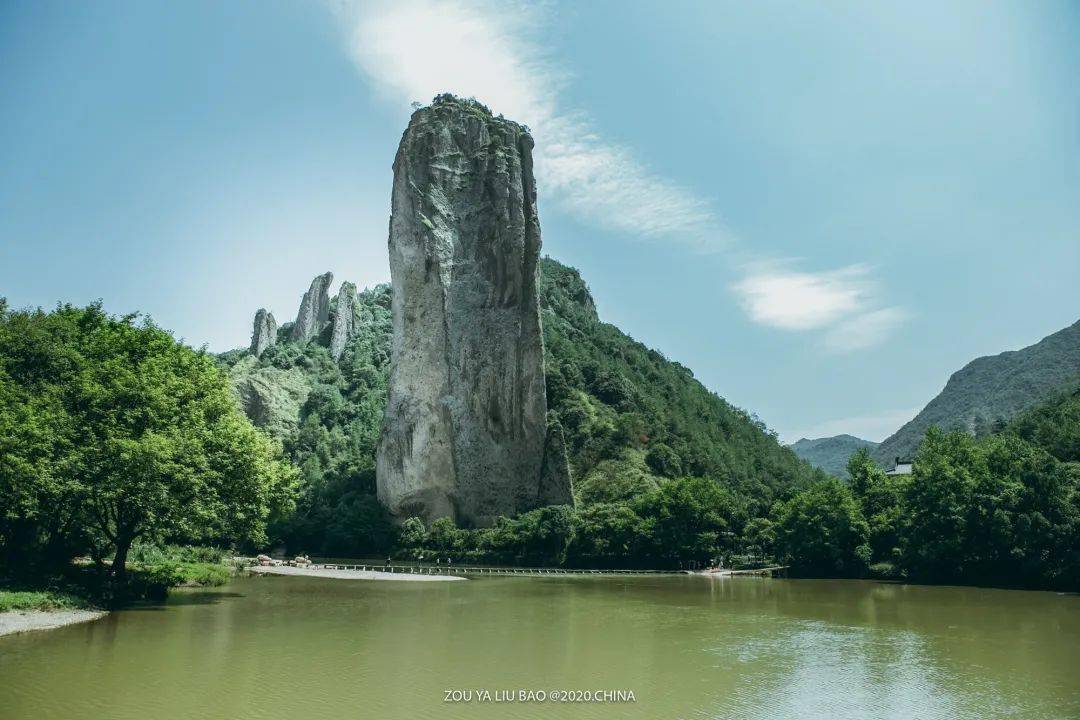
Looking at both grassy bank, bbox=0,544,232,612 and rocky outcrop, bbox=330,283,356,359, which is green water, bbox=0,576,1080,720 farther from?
rocky outcrop, bbox=330,283,356,359

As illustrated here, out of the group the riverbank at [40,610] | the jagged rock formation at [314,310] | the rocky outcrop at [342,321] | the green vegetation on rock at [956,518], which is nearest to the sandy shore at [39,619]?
the riverbank at [40,610]

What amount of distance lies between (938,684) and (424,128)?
73.2 meters

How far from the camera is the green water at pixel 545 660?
47.6 feet

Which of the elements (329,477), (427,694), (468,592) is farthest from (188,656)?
(329,477)

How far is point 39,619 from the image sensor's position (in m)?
21.5

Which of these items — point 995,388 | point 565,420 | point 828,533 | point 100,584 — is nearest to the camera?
point 100,584

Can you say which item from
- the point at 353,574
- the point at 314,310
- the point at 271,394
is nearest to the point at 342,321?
the point at 314,310

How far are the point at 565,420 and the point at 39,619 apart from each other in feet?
205

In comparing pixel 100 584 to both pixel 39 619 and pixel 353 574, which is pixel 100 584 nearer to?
pixel 39 619

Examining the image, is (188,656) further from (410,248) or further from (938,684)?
(410,248)

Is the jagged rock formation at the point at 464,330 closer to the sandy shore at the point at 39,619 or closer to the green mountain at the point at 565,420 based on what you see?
the green mountain at the point at 565,420

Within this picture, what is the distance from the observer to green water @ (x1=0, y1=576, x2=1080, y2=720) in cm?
1452

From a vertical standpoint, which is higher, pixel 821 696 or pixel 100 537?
pixel 100 537

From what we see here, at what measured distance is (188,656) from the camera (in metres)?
18.1
